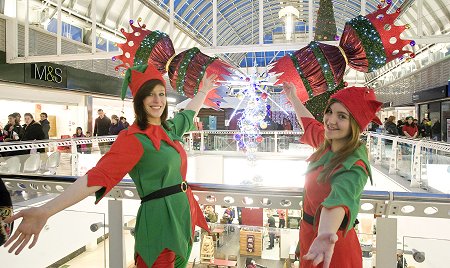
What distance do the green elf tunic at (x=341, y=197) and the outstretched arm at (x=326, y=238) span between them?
3 cm

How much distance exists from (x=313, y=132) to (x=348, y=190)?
0.78m

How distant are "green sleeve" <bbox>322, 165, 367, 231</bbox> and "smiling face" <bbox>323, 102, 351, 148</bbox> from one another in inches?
7.2

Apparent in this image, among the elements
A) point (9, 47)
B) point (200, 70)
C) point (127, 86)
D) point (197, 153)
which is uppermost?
point (9, 47)

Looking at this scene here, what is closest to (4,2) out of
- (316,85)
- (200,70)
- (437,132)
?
(200,70)

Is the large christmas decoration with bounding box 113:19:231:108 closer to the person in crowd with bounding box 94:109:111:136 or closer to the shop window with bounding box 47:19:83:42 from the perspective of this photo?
the person in crowd with bounding box 94:109:111:136

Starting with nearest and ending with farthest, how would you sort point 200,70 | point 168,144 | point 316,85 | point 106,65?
point 168,144 < point 316,85 < point 200,70 < point 106,65

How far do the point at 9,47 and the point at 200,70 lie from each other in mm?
9721

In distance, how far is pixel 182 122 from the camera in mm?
2045

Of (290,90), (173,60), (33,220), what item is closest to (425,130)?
(290,90)

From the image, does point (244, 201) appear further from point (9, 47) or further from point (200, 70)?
point (9, 47)

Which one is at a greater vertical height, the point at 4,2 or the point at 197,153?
the point at 4,2

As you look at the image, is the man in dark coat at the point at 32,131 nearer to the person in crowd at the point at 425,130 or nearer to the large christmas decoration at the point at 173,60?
the large christmas decoration at the point at 173,60

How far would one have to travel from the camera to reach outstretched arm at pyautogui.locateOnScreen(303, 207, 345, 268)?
1.08 metres

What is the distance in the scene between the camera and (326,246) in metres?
1.11
